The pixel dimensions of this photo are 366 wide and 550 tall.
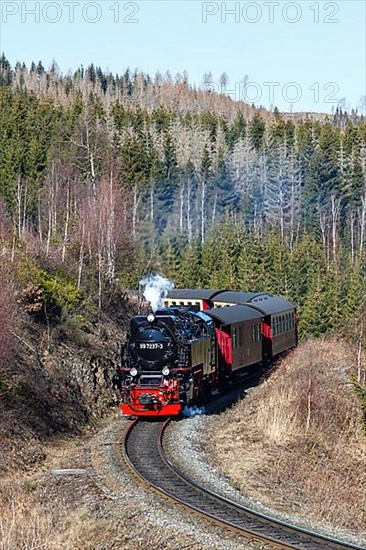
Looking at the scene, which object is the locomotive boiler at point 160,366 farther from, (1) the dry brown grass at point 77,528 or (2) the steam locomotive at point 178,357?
(1) the dry brown grass at point 77,528

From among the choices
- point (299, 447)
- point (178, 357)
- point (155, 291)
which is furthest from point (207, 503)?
point (155, 291)

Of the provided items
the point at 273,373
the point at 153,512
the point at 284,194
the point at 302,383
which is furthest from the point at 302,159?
the point at 153,512

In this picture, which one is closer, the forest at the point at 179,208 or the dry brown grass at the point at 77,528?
the dry brown grass at the point at 77,528

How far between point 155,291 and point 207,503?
1863cm

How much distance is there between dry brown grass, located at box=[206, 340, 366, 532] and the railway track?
4.07 feet

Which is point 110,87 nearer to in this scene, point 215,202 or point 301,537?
point 215,202

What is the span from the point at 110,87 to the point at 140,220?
458 feet

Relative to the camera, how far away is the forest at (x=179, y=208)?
37.4m

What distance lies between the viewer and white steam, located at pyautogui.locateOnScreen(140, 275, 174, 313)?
33.3 m

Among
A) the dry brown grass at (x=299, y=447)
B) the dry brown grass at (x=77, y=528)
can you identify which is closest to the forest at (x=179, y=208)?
the dry brown grass at (x=299, y=447)

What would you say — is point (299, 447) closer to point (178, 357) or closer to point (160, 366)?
point (178, 357)

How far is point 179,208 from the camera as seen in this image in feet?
180

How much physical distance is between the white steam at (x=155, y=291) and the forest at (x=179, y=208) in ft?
6.49

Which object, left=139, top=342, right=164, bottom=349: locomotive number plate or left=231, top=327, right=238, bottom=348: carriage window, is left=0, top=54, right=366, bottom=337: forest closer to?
left=139, top=342, right=164, bottom=349: locomotive number plate
